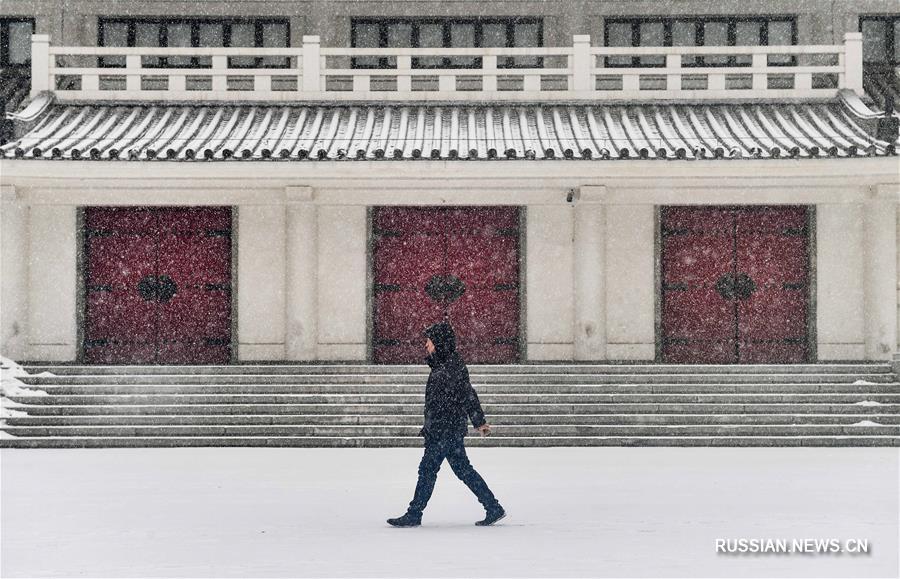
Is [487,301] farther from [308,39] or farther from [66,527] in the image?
[66,527]

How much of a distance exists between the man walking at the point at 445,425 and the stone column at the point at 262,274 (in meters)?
10.5

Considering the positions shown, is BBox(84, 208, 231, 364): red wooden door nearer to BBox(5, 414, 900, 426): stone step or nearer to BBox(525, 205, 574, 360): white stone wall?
BBox(5, 414, 900, 426): stone step

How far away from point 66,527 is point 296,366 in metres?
9.00

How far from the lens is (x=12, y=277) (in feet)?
63.7

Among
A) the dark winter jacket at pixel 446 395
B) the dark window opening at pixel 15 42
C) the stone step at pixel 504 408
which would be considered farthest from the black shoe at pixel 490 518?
the dark window opening at pixel 15 42

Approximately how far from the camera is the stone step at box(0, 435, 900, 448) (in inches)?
652

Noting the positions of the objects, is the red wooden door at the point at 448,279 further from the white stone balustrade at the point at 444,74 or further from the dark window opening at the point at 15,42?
the dark window opening at the point at 15,42

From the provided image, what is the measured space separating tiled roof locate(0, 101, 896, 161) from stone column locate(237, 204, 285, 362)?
48.5 inches

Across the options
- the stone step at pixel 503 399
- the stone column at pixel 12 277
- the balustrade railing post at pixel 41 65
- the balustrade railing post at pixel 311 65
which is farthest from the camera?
the balustrade railing post at pixel 41 65

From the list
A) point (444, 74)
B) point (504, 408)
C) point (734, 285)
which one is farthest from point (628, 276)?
point (444, 74)

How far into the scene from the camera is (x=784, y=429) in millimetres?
16859

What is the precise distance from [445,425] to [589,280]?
34.2 ft

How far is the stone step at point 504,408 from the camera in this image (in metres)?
17.3

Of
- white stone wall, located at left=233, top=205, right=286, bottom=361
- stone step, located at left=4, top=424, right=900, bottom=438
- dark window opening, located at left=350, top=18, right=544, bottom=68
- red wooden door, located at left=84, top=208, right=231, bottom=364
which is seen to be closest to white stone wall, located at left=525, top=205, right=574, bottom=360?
stone step, located at left=4, top=424, right=900, bottom=438
